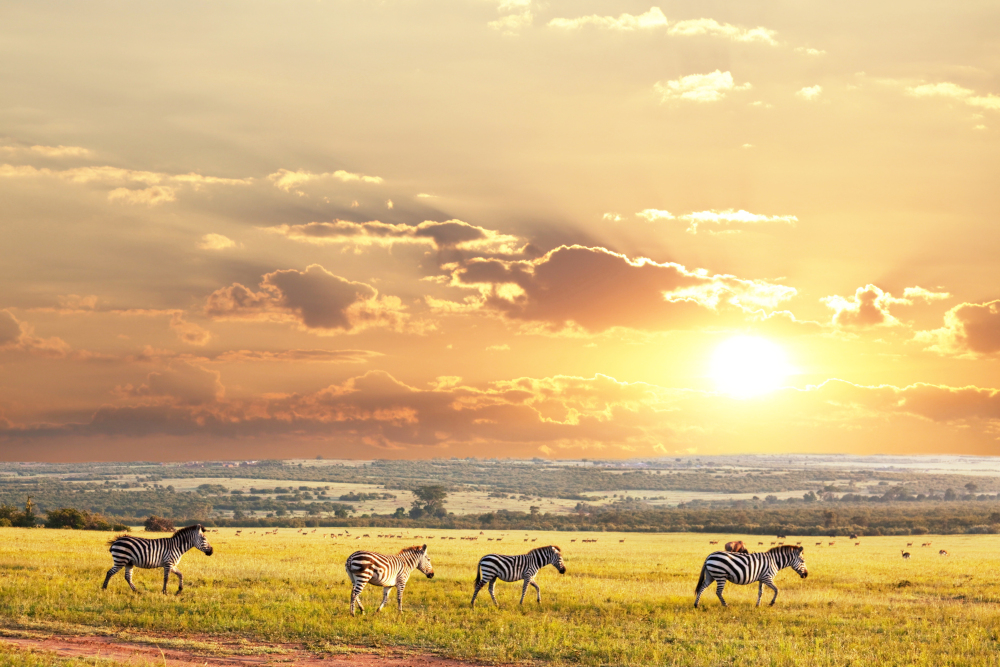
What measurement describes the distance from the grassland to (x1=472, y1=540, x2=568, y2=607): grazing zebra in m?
0.83

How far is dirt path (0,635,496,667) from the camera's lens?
64.4 feet

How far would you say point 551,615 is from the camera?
1081 inches

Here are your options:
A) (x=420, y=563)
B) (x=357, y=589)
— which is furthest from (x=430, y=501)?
(x=357, y=589)

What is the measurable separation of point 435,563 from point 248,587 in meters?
20.0

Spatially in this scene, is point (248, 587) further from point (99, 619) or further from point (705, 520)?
point (705, 520)

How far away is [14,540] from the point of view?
54844 millimetres

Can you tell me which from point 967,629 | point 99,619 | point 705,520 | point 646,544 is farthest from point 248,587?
point 705,520

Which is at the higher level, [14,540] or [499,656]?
[499,656]

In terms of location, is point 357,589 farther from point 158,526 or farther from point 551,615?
point 158,526

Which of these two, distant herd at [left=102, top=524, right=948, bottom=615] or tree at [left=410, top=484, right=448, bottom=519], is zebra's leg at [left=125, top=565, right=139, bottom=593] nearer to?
distant herd at [left=102, top=524, right=948, bottom=615]

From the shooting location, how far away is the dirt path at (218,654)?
19625 mm

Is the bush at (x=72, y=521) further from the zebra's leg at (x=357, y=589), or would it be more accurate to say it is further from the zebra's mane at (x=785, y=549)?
the zebra's mane at (x=785, y=549)

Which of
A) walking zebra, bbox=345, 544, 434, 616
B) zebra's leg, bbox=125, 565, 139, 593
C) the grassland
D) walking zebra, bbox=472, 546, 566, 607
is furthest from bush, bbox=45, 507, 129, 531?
walking zebra, bbox=472, 546, 566, 607

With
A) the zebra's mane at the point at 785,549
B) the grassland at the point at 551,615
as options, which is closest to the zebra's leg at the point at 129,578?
the grassland at the point at 551,615
